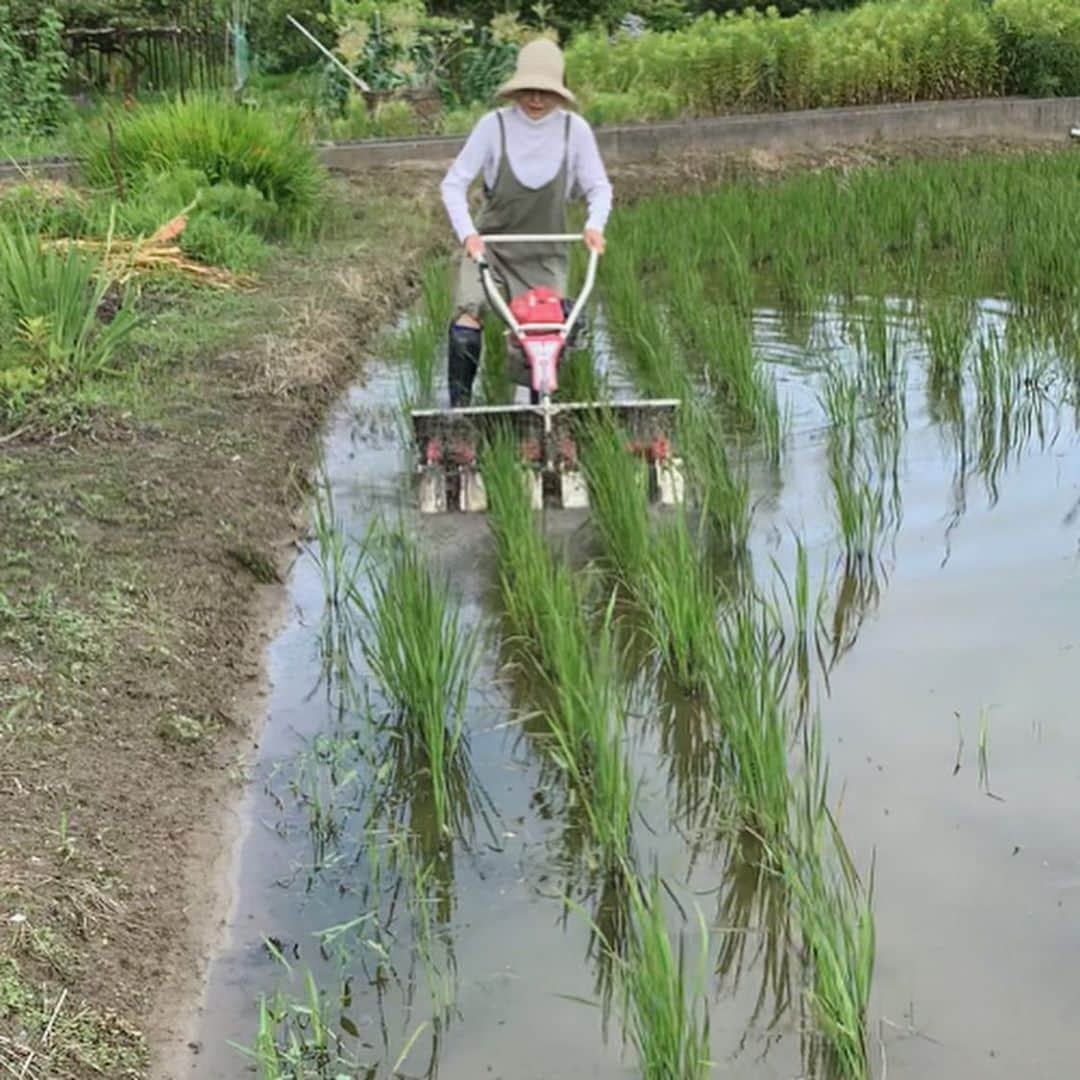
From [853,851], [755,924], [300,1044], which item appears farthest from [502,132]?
[300,1044]

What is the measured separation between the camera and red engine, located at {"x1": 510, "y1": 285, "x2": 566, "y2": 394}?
5.11m

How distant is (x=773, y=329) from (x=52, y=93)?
23.2 ft

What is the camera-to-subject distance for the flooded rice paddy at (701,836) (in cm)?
259

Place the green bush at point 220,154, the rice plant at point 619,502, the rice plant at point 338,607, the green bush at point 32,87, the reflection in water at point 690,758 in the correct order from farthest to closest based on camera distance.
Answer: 1. the green bush at point 32,87
2. the green bush at point 220,154
3. the rice plant at point 619,502
4. the rice plant at point 338,607
5. the reflection in water at point 690,758

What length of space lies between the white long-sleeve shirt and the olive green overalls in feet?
0.06

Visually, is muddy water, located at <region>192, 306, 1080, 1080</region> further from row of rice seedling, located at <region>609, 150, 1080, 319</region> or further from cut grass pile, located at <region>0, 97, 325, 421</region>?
row of rice seedling, located at <region>609, 150, 1080, 319</region>

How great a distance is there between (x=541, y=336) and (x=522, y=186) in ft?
2.02

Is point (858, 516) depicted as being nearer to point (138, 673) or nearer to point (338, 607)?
point (338, 607)

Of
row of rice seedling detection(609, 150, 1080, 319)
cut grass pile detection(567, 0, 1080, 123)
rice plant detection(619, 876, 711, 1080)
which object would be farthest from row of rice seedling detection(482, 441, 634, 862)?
cut grass pile detection(567, 0, 1080, 123)

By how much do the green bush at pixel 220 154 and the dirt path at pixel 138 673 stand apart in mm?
2305

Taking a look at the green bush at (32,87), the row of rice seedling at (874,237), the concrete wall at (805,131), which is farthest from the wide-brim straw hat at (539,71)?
the green bush at (32,87)

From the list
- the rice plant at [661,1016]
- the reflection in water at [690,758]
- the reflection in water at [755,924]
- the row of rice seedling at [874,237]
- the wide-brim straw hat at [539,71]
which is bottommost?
the reflection in water at [755,924]

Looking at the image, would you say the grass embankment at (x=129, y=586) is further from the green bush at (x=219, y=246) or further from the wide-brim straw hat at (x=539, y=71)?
the wide-brim straw hat at (x=539, y=71)

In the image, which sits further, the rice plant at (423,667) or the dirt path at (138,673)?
the rice plant at (423,667)
